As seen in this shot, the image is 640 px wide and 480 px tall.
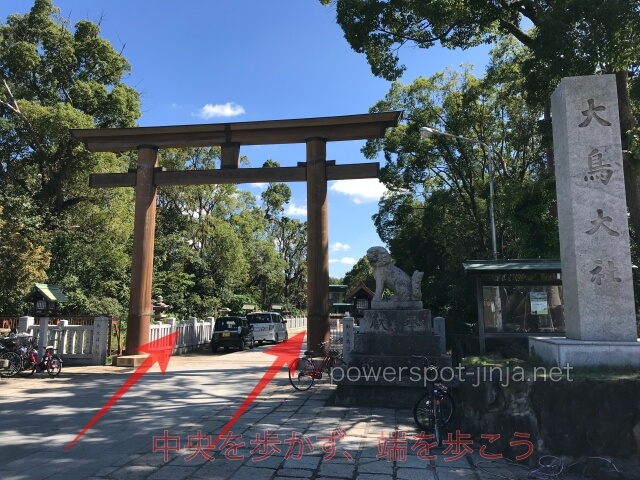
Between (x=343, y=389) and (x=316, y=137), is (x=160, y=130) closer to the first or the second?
(x=316, y=137)

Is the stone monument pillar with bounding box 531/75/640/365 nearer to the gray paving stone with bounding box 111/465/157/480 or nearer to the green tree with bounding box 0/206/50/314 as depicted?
the gray paving stone with bounding box 111/465/157/480

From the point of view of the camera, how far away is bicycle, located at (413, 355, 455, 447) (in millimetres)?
5520

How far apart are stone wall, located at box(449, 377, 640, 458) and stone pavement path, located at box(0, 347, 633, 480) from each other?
31 cm

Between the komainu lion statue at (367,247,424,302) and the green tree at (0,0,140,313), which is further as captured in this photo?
the green tree at (0,0,140,313)

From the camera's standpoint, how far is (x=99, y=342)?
12867mm

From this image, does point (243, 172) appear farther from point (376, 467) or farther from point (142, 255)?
point (376, 467)

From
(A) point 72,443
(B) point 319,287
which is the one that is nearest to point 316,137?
(B) point 319,287

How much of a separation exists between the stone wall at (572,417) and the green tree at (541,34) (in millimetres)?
7145

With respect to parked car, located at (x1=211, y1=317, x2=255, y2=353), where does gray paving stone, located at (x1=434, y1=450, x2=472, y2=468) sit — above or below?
below

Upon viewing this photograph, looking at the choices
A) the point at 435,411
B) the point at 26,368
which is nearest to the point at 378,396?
the point at 435,411

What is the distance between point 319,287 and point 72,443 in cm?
671

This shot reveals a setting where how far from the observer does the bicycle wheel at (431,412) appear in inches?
226

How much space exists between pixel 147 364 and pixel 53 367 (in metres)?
2.48

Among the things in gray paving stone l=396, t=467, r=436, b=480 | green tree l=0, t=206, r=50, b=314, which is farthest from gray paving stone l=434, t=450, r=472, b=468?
green tree l=0, t=206, r=50, b=314
